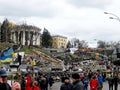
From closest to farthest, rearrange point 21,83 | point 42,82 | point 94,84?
point 21,83, point 94,84, point 42,82

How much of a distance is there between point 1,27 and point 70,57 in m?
28.7

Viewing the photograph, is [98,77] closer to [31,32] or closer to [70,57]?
[70,57]

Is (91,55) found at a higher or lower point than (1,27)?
lower

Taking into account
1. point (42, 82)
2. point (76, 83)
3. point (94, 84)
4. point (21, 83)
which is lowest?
point (42, 82)

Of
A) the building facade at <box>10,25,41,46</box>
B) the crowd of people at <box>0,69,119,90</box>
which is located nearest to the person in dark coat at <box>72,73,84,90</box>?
the crowd of people at <box>0,69,119,90</box>

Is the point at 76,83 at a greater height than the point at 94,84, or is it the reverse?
the point at 76,83

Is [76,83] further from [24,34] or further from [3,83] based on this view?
[24,34]

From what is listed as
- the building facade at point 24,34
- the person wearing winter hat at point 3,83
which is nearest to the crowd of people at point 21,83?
the person wearing winter hat at point 3,83

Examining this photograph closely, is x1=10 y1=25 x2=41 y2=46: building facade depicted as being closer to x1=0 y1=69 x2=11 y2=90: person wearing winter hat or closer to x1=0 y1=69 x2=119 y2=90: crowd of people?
x1=0 y1=69 x2=119 y2=90: crowd of people

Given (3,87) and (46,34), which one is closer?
(3,87)

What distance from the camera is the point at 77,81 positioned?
33.0 feet

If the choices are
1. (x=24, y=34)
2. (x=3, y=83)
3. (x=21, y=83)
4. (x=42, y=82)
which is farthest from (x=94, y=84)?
Answer: (x=24, y=34)

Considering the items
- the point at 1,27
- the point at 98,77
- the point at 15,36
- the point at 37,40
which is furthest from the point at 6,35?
the point at 98,77

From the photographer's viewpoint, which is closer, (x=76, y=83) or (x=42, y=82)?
(x=76, y=83)
